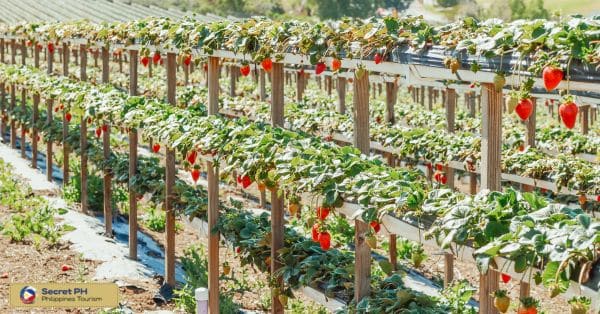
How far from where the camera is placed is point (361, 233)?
19.7ft

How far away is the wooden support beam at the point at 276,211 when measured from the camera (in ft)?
23.7

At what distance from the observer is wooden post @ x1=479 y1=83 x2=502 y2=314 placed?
4980 millimetres

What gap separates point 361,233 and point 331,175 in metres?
0.49

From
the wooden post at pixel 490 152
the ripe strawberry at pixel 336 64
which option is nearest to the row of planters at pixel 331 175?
the wooden post at pixel 490 152

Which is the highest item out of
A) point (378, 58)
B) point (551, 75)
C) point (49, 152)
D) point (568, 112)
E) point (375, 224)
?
point (378, 58)

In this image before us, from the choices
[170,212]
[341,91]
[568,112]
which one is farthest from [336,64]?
[341,91]

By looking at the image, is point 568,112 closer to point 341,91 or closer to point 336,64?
point 336,64

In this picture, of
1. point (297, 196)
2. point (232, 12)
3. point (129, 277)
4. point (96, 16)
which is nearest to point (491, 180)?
point (297, 196)

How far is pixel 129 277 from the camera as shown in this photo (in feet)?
32.1

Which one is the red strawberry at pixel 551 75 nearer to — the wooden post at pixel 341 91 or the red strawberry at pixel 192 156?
the red strawberry at pixel 192 156

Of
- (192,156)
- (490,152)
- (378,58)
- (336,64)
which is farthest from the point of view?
(192,156)

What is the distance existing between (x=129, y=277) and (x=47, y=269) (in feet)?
3.12

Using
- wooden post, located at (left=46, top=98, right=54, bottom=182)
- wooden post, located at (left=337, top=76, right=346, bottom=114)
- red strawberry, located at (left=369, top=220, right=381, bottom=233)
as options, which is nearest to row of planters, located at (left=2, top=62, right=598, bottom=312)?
red strawberry, located at (left=369, top=220, right=381, bottom=233)

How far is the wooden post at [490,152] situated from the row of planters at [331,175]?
0.22 metres
